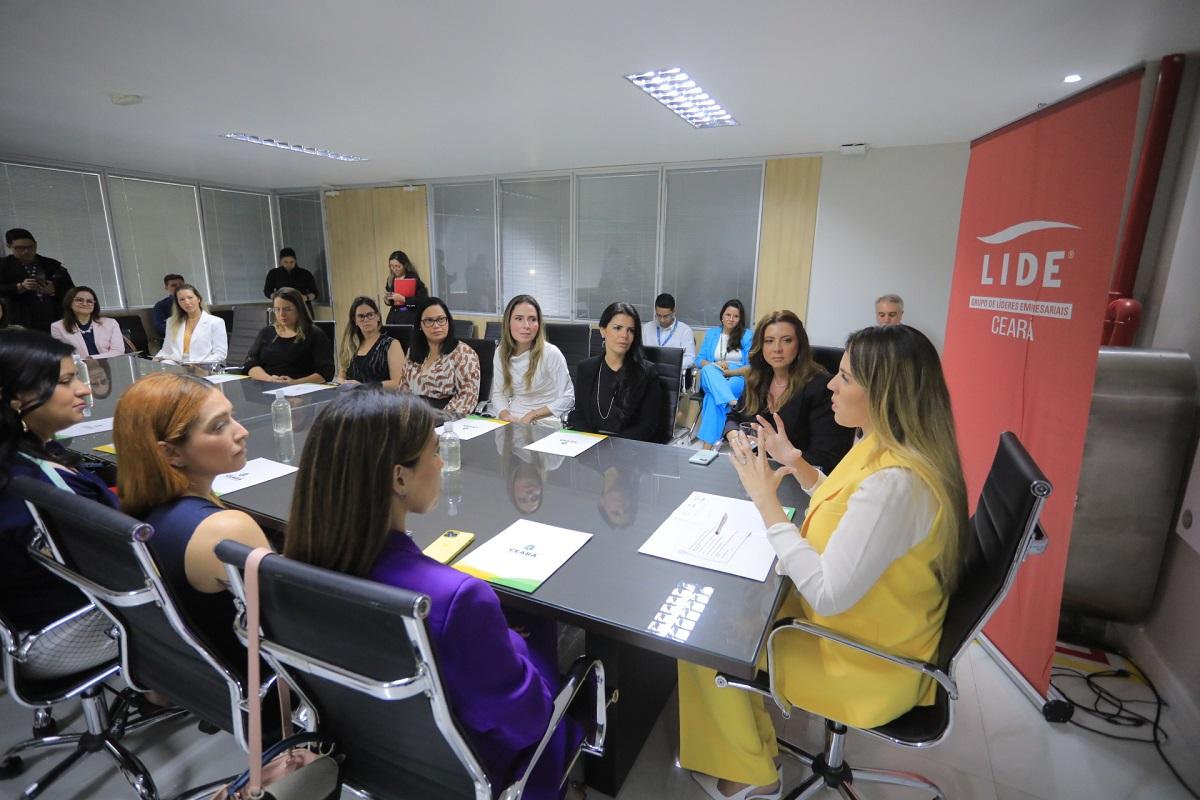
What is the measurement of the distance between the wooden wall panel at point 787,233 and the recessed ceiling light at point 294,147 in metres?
4.15

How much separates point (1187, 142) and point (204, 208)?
9.61 metres

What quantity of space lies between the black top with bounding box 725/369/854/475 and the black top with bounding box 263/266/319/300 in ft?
24.3

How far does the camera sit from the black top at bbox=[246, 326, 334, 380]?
382cm

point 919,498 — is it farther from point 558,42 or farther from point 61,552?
point 558,42

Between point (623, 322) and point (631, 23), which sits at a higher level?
point (631, 23)

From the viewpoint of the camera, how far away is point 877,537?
116 centimetres

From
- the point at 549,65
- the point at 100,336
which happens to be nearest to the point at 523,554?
the point at 549,65

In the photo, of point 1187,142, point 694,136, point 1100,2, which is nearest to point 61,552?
point 1100,2

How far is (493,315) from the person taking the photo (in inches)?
285

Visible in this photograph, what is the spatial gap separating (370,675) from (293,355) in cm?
351

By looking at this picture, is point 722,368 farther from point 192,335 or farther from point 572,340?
point 192,335

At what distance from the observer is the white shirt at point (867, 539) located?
117 centimetres

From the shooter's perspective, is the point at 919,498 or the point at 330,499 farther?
the point at 919,498

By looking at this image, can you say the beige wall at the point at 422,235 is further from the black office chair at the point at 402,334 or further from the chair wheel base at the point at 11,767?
the chair wheel base at the point at 11,767
